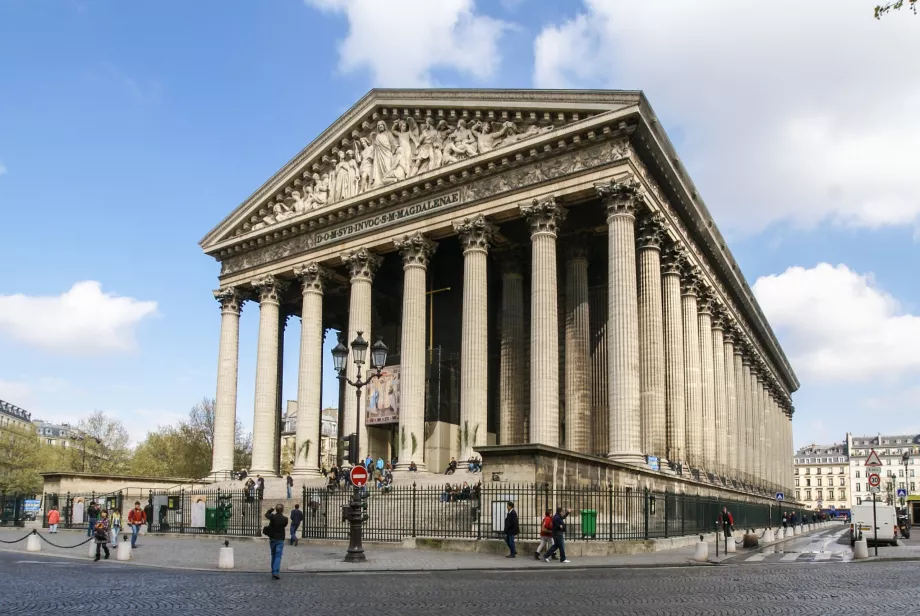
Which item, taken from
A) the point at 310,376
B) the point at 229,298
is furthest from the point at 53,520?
the point at 229,298

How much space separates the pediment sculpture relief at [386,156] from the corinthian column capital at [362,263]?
317 centimetres

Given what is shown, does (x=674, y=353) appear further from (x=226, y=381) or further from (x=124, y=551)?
(x=124, y=551)

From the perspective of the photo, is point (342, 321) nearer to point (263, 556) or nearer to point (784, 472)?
point (263, 556)

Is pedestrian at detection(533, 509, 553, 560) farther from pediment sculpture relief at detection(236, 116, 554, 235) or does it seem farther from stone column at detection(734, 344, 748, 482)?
stone column at detection(734, 344, 748, 482)

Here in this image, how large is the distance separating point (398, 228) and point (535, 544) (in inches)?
858

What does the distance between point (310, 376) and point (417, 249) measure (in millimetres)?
8928

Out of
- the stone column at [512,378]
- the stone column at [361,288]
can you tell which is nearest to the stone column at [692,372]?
the stone column at [512,378]

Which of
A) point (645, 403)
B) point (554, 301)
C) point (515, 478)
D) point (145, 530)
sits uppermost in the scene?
point (554, 301)

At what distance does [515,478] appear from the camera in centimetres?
2431

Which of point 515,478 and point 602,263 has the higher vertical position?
point 602,263

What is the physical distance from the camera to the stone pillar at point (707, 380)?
144 ft

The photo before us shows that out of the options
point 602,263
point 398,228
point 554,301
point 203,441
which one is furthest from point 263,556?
point 203,441

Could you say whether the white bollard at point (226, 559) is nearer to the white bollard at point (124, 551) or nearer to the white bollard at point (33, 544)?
the white bollard at point (124, 551)

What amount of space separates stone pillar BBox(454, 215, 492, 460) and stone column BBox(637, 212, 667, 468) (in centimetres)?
673
